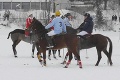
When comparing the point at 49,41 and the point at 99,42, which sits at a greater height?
the point at 49,41

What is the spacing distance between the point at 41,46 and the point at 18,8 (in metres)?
49.2

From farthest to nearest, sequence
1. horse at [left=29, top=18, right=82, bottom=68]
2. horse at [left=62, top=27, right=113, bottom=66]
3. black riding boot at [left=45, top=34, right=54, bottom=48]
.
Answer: horse at [left=62, top=27, right=113, bottom=66] → black riding boot at [left=45, top=34, right=54, bottom=48] → horse at [left=29, top=18, right=82, bottom=68]

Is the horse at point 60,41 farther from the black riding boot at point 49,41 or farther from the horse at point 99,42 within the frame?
the horse at point 99,42

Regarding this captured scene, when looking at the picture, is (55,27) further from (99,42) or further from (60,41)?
(99,42)

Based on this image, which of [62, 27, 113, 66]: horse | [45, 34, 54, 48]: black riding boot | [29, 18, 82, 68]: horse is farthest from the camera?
[62, 27, 113, 66]: horse

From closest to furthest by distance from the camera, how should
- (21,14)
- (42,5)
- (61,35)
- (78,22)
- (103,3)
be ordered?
1. (61,35)
2. (78,22)
3. (21,14)
4. (42,5)
5. (103,3)

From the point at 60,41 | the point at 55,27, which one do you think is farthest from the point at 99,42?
the point at 55,27

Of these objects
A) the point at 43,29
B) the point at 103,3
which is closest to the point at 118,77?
the point at 43,29

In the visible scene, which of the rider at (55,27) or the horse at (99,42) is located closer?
the rider at (55,27)

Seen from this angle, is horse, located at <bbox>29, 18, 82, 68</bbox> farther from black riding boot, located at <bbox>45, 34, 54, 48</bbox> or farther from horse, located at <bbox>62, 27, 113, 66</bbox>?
horse, located at <bbox>62, 27, 113, 66</bbox>

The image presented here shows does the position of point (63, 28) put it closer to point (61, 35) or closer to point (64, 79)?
point (61, 35)

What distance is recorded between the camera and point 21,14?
55219 mm

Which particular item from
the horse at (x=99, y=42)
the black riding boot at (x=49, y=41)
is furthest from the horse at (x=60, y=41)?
the horse at (x=99, y=42)

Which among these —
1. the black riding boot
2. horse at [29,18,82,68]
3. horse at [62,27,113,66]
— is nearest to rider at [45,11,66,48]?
the black riding boot
